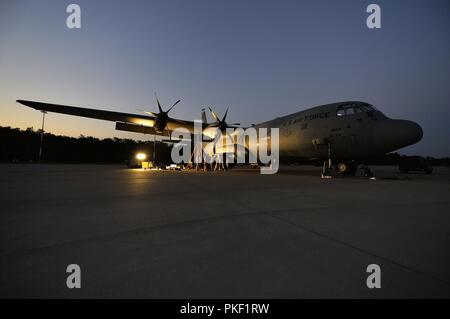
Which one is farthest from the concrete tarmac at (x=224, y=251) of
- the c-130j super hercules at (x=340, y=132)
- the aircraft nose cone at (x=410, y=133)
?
the c-130j super hercules at (x=340, y=132)

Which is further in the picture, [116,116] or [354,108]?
[116,116]

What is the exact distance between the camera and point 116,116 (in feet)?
54.1

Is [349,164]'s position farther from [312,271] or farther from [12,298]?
[12,298]

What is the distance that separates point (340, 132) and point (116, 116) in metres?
14.6

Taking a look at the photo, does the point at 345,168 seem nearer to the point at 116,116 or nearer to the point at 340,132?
the point at 340,132

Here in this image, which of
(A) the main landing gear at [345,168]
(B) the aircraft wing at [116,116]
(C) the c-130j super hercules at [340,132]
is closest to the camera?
(C) the c-130j super hercules at [340,132]

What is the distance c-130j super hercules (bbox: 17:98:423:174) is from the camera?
991cm

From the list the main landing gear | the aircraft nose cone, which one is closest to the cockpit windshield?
the aircraft nose cone

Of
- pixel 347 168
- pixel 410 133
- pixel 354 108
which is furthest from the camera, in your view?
pixel 347 168

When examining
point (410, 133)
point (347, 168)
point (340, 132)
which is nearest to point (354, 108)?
point (340, 132)
